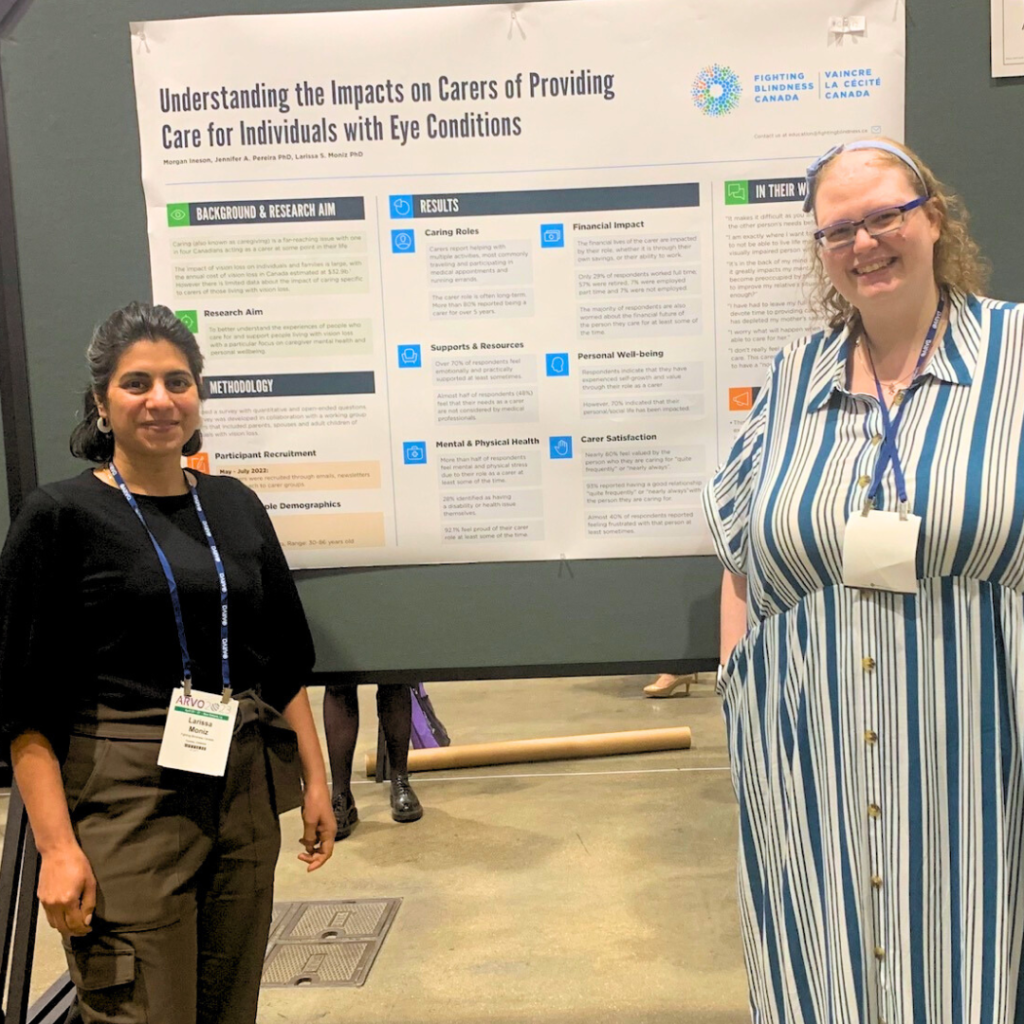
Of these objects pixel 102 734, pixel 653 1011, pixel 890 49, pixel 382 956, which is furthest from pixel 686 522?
pixel 382 956

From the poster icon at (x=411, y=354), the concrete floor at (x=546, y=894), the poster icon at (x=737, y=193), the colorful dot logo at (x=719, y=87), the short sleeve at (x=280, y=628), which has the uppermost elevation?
the colorful dot logo at (x=719, y=87)

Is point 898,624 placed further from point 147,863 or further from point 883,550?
point 147,863

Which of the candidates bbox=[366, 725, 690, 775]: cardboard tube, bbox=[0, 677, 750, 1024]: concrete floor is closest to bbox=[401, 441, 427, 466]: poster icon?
bbox=[0, 677, 750, 1024]: concrete floor

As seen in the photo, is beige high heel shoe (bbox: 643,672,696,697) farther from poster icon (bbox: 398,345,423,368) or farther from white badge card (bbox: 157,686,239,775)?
white badge card (bbox: 157,686,239,775)

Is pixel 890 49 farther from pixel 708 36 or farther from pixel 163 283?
pixel 163 283

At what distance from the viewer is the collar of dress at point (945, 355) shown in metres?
1.20

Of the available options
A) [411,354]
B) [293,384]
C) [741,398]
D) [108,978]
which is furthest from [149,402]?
[741,398]

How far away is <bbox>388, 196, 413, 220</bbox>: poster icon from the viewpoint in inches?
68.3

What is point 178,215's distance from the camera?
5.74ft

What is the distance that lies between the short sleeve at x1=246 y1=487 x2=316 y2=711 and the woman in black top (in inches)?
3.4

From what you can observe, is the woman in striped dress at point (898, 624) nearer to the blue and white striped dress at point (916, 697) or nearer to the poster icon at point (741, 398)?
the blue and white striped dress at point (916, 697)

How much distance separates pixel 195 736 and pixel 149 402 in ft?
1.71

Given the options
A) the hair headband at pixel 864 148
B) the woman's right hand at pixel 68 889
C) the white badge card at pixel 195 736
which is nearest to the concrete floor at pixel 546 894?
the woman's right hand at pixel 68 889

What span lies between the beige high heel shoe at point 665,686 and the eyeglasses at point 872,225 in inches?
162
